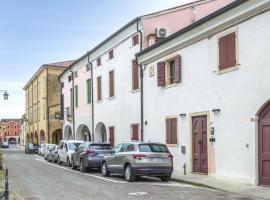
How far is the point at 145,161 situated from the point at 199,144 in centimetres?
323

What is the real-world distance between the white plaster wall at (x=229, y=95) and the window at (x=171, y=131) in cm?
35

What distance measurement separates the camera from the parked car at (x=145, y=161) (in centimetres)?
1870

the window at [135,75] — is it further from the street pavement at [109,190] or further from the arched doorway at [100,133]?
the street pavement at [109,190]

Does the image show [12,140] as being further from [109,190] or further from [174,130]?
[109,190]

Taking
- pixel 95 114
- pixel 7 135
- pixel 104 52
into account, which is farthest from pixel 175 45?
pixel 7 135

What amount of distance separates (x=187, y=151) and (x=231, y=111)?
426cm

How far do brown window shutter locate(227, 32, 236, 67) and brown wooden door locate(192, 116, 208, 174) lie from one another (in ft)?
9.94

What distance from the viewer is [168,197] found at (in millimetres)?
14172

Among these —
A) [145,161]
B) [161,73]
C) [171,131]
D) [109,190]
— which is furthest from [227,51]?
[109,190]

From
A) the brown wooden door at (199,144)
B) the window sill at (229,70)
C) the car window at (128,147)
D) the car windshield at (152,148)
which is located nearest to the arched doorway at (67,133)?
the brown wooden door at (199,144)

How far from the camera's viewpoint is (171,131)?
23.6 m

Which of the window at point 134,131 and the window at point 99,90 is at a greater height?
the window at point 99,90

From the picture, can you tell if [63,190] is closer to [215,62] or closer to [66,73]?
[215,62]

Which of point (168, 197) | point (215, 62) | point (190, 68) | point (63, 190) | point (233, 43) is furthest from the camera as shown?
point (190, 68)
